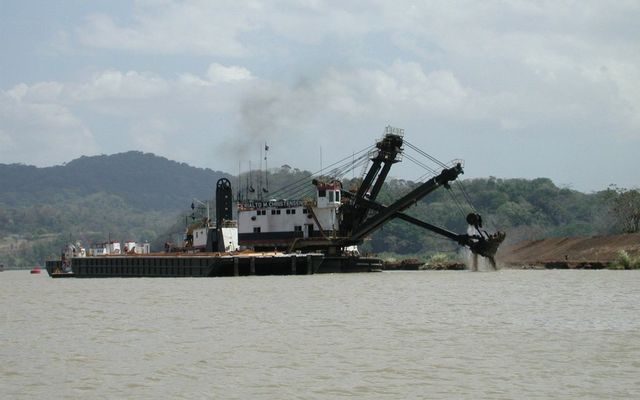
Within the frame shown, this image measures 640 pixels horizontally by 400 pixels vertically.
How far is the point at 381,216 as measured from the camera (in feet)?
247

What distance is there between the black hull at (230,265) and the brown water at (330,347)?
81.7ft

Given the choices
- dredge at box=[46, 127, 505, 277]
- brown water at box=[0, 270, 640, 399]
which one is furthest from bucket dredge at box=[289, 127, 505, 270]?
brown water at box=[0, 270, 640, 399]

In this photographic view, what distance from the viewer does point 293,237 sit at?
77.3 metres

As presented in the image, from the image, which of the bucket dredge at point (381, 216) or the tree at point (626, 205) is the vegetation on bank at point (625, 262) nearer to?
the bucket dredge at point (381, 216)

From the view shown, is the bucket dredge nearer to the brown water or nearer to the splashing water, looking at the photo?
the splashing water

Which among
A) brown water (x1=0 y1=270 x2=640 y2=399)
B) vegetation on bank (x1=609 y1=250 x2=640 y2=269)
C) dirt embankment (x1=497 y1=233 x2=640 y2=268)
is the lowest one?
brown water (x1=0 y1=270 x2=640 y2=399)

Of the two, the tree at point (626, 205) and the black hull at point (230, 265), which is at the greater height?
the tree at point (626, 205)

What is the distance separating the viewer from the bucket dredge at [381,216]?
74.8 metres

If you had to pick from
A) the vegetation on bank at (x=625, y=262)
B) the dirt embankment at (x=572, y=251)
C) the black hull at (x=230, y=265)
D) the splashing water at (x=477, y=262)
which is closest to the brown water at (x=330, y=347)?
the black hull at (x=230, y=265)

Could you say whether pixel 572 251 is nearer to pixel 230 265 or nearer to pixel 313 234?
pixel 313 234

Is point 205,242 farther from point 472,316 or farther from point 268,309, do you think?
point 472,316

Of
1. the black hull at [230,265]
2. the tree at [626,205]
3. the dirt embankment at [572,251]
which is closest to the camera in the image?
the black hull at [230,265]

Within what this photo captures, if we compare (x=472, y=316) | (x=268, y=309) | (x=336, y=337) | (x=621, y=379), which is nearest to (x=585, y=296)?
(x=472, y=316)

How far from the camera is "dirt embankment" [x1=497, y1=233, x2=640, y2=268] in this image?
3236 inches
